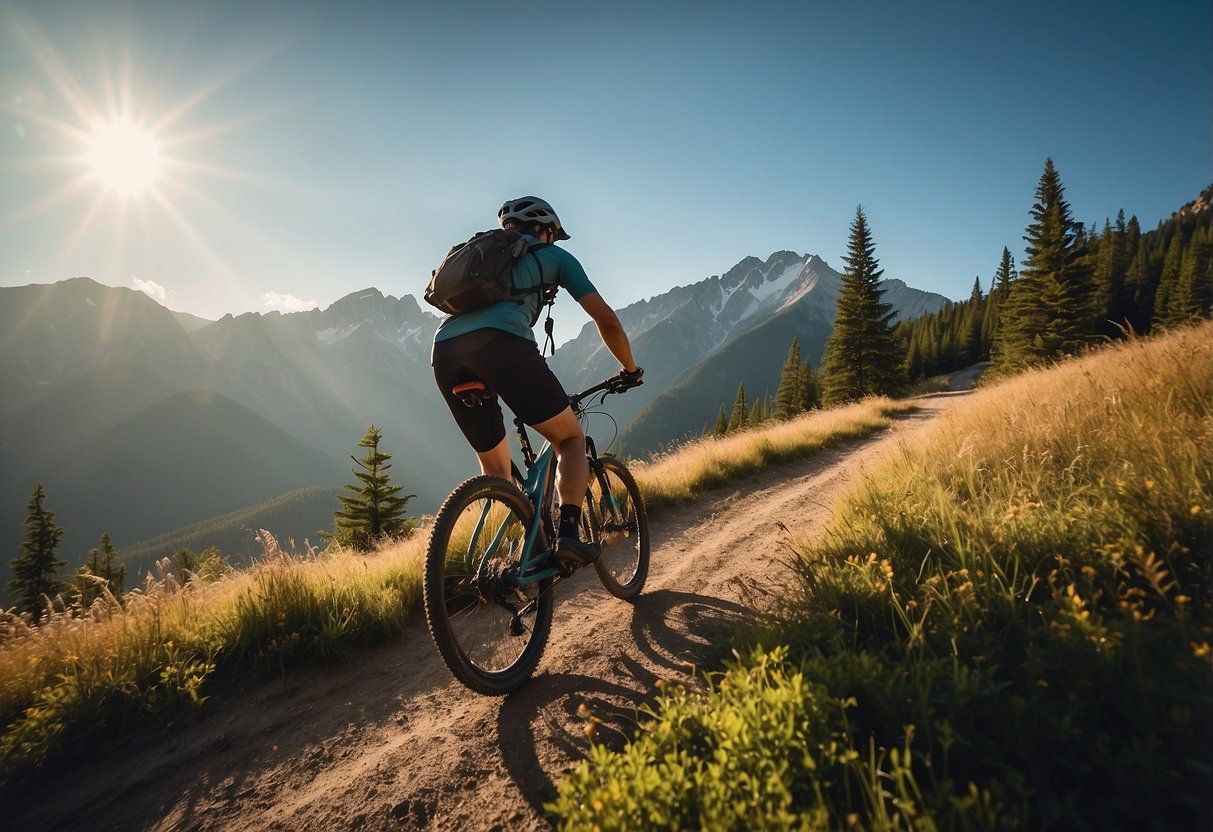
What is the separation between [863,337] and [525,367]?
1285 inches

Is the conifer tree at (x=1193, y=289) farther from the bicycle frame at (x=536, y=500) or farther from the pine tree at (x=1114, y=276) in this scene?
the bicycle frame at (x=536, y=500)

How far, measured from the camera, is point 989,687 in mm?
1571

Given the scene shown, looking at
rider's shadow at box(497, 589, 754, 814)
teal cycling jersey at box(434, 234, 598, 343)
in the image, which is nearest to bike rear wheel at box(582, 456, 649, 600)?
rider's shadow at box(497, 589, 754, 814)

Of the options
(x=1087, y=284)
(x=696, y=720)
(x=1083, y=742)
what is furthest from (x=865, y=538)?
(x=1087, y=284)

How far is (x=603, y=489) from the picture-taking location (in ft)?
14.8

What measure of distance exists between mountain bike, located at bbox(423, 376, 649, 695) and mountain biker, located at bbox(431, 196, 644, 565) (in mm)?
170

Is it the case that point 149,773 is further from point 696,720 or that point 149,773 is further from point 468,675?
point 696,720

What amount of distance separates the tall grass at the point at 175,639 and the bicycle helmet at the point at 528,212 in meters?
3.28

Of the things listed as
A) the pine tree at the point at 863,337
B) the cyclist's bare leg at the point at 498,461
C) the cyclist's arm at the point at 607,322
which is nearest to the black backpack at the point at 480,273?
the cyclist's arm at the point at 607,322

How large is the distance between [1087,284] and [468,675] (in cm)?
3835

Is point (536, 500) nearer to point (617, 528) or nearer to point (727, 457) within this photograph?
point (617, 528)

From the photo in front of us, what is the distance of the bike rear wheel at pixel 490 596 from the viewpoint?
8.89 feet

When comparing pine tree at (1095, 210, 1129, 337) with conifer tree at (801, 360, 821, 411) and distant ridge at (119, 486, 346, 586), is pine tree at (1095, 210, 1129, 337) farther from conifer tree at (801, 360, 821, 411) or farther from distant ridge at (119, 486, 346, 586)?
distant ridge at (119, 486, 346, 586)

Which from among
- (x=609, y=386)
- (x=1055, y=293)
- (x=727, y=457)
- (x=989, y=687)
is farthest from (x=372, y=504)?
(x=1055, y=293)
